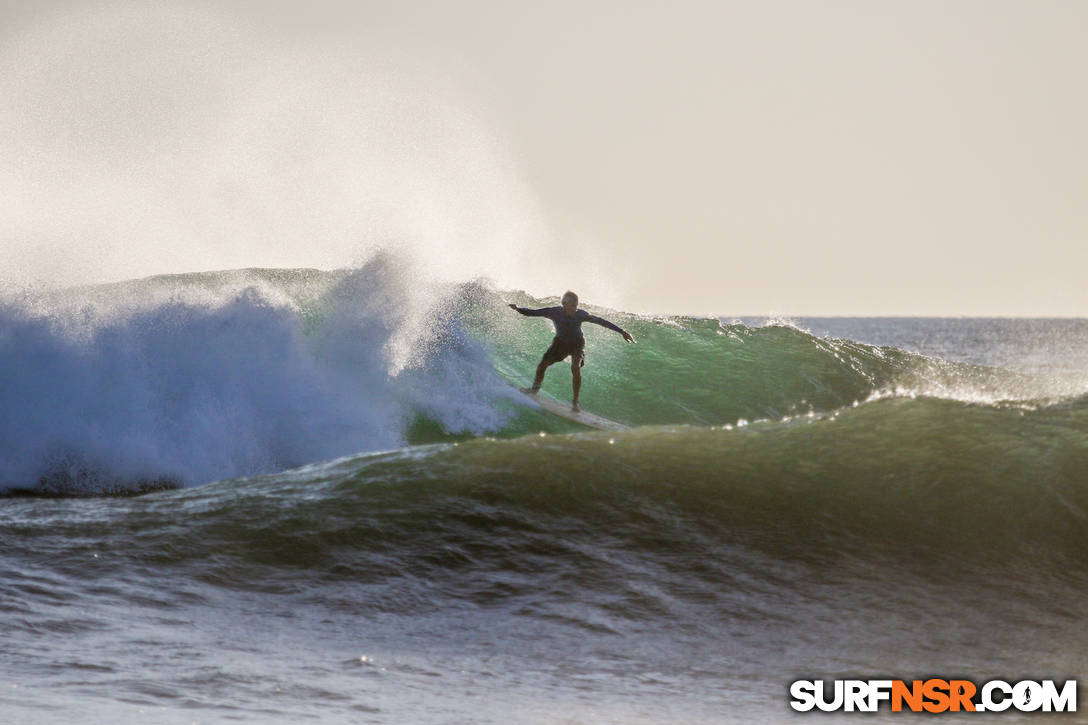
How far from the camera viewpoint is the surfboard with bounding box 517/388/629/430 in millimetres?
14289

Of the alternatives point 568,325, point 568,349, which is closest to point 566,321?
point 568,325

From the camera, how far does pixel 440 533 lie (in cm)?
839

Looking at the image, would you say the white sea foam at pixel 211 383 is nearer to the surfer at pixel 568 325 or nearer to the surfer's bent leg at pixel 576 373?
the surfer's bent leg at pixel 576 373

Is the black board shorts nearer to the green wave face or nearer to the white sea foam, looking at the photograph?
the green wave face

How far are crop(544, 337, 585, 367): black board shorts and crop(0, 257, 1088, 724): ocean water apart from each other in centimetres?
80

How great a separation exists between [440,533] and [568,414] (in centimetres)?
641

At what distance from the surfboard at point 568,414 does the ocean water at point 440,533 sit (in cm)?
24

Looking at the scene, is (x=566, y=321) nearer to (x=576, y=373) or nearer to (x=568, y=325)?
(x=568, y=325)

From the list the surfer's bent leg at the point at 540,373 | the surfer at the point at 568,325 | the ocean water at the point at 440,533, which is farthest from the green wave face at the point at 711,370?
the ocean water at the point at 440,533

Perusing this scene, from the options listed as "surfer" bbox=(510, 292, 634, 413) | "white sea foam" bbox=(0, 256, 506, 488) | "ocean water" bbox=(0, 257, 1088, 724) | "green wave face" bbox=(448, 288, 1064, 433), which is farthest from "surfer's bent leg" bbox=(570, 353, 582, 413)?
"white sea foam" bbox=(0, 256, 506, 488)

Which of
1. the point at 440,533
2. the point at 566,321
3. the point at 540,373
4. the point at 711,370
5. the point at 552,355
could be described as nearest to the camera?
the point at 440,533

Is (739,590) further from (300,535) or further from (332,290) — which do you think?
(332,290)

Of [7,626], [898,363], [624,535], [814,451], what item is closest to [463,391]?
[814,451]

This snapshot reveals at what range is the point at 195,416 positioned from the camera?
12.5 metres
